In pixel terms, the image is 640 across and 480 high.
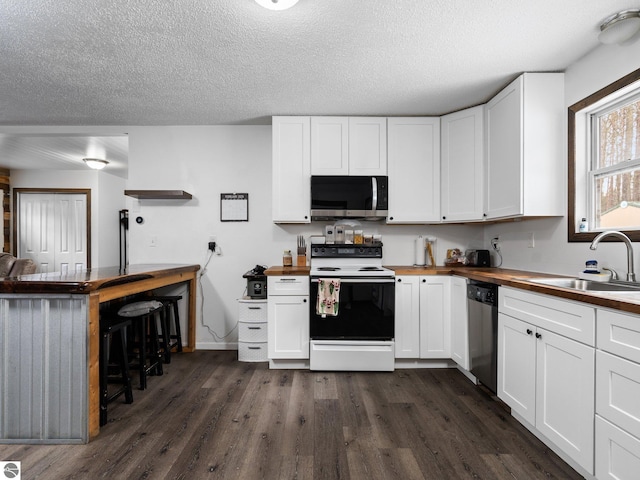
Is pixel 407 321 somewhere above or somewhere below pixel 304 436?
above

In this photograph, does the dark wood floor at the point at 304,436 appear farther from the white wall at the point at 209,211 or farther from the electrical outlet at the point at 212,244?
the electrical outlet at the point at 212,244

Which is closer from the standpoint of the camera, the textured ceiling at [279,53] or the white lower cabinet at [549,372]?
the white lower cabinet at [549,372]

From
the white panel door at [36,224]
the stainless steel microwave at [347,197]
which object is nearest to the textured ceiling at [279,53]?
the stainless steel microwave at [347,197]

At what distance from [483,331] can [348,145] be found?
1.99 meters

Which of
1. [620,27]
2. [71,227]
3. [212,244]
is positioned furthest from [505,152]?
[71,227]

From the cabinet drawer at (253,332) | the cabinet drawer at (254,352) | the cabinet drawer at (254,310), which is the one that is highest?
the cabinet drawer at (254,310)

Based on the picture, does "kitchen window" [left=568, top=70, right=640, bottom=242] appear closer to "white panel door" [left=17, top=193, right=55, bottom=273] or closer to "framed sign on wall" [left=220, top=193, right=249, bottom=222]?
"framed sign on wall" [left=220, top=193, right=249, bottom=222]

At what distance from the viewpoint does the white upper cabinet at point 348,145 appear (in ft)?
9.87

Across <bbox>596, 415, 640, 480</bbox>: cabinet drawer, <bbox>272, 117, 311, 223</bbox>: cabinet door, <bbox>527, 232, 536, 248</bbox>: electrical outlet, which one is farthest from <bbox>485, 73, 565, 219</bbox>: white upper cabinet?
<bbox>272, 117, 311, 223</bbox>: cabinet door

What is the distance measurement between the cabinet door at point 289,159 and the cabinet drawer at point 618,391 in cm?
237

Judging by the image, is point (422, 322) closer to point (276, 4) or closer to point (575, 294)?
point (575, 294)

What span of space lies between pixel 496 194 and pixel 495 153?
341mm

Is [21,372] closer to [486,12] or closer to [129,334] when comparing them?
[129,334]

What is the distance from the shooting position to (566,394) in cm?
151
